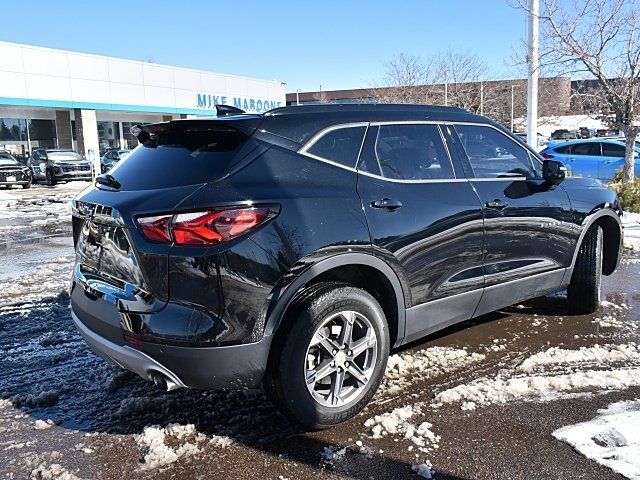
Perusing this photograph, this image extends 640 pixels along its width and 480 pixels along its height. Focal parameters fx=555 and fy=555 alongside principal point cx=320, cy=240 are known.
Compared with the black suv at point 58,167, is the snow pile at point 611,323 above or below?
below

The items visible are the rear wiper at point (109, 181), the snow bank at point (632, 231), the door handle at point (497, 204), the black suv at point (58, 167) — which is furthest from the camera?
the black suv at point (58, 167)

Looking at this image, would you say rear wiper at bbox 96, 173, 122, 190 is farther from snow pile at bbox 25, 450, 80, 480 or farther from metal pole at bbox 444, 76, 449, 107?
metal pole at bbox 444, 76, 449, 107

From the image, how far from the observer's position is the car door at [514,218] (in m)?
4.03

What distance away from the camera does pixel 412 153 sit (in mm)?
3705

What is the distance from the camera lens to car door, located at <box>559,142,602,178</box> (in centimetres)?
1709

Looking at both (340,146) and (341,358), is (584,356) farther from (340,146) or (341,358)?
(340,146)

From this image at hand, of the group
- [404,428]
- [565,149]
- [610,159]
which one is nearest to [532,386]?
[404,428]

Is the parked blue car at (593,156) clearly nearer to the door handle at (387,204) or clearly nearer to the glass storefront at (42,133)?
the door handle at (387,204)

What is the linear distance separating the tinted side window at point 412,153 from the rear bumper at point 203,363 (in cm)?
140

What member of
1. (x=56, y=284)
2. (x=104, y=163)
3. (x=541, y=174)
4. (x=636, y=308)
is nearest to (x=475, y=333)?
(x=541, y=174)

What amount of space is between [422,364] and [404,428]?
93 cm

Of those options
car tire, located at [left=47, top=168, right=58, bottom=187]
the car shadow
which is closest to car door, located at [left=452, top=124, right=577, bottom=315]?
the car shadow

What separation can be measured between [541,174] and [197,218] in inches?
121

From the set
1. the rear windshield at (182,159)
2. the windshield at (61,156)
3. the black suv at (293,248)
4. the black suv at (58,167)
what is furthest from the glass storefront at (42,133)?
the rear windshield at (182,159)
